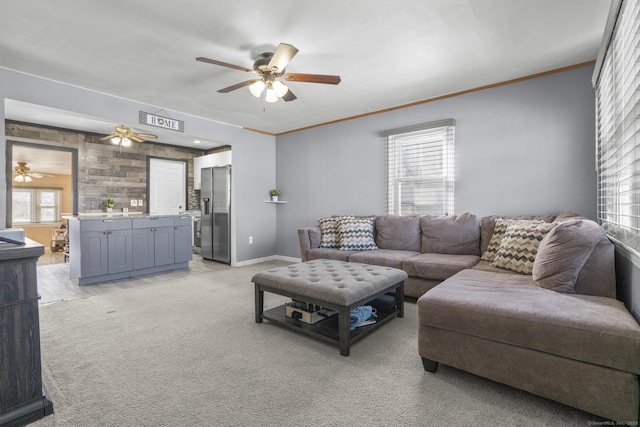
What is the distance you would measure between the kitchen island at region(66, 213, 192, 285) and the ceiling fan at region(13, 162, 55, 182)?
5.37 metres

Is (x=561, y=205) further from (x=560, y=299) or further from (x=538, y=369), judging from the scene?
(x=538, y=369)

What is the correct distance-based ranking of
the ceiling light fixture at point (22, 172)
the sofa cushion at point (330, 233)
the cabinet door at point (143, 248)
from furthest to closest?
the ceiling light fixture at point (22, 172) < the cabinet door at point (143, 248) < the sofa cushion at point (330, 233)

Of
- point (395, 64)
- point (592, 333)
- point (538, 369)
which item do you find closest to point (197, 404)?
point (538, 369)

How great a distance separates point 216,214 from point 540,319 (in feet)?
16.8

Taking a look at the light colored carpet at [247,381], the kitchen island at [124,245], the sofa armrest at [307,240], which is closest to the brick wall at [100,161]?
the kitchen island at [124,245]

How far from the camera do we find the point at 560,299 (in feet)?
5.75

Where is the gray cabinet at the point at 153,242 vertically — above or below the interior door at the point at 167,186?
below

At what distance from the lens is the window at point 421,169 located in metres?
3.89

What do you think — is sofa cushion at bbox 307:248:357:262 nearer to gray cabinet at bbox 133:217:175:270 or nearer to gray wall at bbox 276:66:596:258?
gray wall at bbox 276:66:596:258

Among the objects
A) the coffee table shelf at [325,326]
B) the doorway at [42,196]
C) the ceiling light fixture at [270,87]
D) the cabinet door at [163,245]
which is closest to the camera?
the coffee table shelf at [325,326]

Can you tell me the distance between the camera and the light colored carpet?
1.49 metres

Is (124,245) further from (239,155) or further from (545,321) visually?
(545,321)

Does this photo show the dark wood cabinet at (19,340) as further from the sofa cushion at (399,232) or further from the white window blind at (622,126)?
the sofa cushion at (399,232)

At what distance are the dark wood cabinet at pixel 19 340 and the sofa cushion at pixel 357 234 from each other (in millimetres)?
2995
